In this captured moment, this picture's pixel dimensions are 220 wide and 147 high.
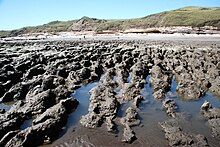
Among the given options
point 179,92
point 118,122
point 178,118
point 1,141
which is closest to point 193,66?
point 179,92

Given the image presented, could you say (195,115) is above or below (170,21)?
below

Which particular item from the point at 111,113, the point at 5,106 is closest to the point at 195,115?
the point at 111,113

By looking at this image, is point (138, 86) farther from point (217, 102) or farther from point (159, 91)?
point (217, 102)

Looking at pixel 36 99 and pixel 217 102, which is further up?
pixel 36 99

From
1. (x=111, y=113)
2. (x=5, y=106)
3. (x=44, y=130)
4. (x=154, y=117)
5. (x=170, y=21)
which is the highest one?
(x=170, y=21)

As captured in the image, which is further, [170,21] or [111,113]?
[170,21]

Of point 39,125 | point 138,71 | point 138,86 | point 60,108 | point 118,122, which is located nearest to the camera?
point 39,125

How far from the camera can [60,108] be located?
11156 mm

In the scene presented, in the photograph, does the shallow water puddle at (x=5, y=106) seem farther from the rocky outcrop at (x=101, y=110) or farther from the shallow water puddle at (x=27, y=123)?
the rocky outcrop at (x=101, y=110)

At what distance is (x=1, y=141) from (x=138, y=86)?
8.95 m

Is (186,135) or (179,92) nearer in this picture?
(186,135)

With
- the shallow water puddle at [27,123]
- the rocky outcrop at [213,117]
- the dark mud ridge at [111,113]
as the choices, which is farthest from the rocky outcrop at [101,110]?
the rocky outcrop at [213,117]

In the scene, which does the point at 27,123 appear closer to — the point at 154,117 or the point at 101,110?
the point at 101,110

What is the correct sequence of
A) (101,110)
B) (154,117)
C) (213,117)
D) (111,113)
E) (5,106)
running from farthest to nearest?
(5,106), (101,110), (111,113), (154,117), (213,117)
